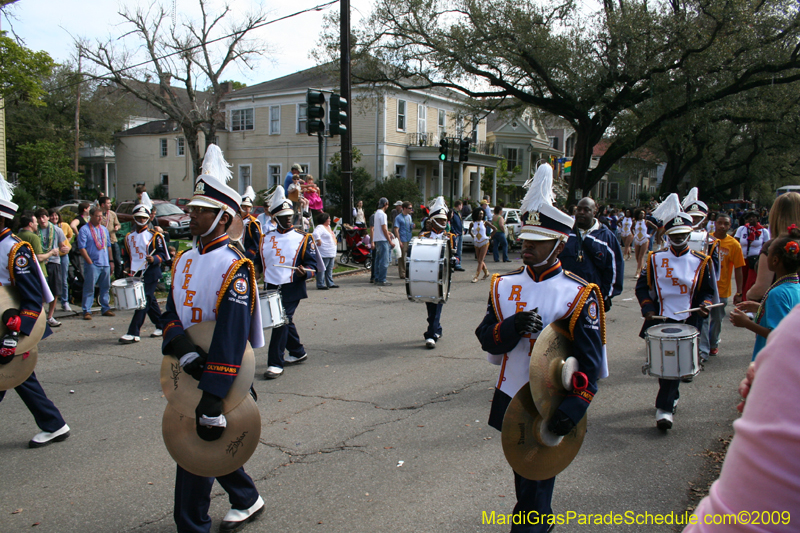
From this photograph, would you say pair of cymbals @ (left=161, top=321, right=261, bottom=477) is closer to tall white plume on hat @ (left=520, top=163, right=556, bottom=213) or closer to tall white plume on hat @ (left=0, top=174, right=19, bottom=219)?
tall white plume on hat @ (left=520, top=163, right=556, bottom=213)

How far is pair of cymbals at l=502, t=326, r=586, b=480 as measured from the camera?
2.77m

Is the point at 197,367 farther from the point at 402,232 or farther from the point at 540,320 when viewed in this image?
the point at 402,232

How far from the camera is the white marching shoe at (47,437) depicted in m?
4.86

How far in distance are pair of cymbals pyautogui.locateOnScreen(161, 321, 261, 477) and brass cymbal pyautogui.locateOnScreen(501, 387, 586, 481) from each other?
1.40 metres

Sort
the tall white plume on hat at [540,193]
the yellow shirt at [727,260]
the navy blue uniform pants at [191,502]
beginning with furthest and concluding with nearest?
the yellow shirt at [727,260] → the tall white plume on hat at [540,193] → the navy blue uniform pants at [191,502]

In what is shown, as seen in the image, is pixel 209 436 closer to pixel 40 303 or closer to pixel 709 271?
pixel 40 303

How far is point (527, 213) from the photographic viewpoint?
3.57 meters

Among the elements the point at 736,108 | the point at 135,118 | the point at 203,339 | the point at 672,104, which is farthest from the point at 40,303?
the point at 135,118

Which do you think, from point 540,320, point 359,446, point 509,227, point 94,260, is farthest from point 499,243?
Result: point 540,320

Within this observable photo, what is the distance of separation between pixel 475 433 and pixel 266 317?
105 inches

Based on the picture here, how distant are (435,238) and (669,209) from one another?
3333mm

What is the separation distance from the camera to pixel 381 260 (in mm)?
14594

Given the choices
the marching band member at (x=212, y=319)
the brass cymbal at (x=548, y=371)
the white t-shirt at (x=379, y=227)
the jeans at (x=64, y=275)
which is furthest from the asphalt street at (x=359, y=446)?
the white t-shirt at (x=379, y=227)

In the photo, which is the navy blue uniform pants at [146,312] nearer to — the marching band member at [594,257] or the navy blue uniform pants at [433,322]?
the navy blue uniform pants at [433,322]
